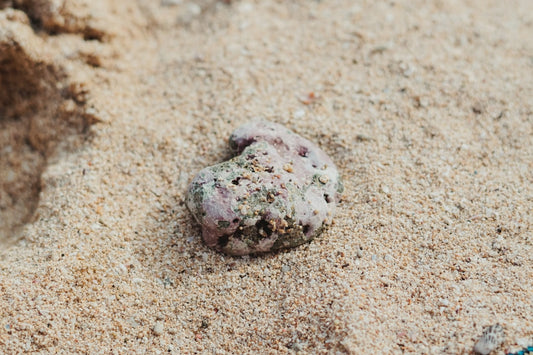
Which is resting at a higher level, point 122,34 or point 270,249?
point 122,34

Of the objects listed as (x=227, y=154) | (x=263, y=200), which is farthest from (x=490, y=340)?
(x=227, y=154)

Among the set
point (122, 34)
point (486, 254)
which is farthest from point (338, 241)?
point (122, 34)

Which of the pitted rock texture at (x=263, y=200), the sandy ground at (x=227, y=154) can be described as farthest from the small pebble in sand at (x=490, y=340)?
the pitted rock texture at (x=263, y=200)

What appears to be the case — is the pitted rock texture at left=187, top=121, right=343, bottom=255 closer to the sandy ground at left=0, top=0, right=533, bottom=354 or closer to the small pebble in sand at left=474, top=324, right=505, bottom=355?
the sandy ground at left=0, top=0, right=533, bottom=354

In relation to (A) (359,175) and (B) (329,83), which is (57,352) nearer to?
(A) (359,175)

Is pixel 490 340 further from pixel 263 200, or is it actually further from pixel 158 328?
pixel 158 328

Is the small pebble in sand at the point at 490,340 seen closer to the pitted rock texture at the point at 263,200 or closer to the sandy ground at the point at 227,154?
the sandy ground at the point at 227,154

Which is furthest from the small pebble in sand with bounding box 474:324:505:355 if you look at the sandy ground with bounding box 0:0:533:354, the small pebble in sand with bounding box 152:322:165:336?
the small pebble in sand with bounding box 152:322:165:336
